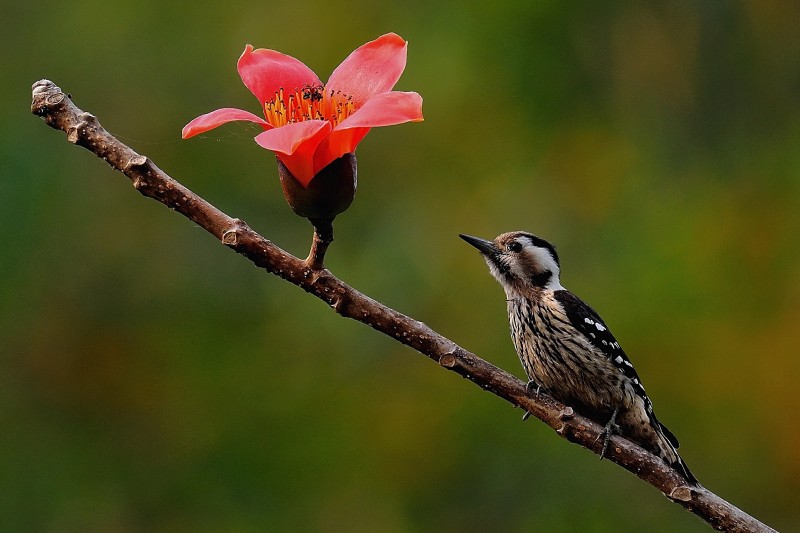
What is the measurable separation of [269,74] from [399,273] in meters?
5.54

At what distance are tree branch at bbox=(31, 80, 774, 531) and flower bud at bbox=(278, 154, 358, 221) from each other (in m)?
0.08

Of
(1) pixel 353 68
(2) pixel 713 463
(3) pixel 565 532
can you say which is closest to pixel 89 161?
(3) pixel 565 532

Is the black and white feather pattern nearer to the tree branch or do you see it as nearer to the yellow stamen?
the tree branch

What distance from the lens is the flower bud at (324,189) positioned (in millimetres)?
2445

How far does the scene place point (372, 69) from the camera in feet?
8.08

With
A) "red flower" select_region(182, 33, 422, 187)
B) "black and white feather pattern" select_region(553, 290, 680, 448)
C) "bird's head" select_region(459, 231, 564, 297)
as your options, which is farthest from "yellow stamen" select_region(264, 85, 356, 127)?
"black and white feather pattern" select_region(553, 290, 680, 448)

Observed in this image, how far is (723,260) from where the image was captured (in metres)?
8.50

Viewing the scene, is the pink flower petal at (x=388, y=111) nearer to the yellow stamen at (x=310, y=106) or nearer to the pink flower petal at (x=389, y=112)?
the pink flower petal at (x=389, y=112)

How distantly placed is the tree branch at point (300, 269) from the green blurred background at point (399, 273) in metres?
4.88

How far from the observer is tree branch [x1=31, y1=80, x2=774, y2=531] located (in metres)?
2.38

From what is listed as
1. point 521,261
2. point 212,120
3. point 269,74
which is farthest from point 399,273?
point 212,120

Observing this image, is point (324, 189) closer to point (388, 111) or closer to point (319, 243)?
point (319, 243)

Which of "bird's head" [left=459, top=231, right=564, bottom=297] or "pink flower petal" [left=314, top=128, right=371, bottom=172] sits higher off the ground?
"bird's head" [left=459, top=231, right=564, bottom=297]

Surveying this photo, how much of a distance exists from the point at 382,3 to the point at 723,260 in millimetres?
3943
